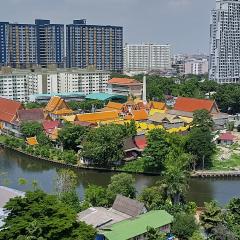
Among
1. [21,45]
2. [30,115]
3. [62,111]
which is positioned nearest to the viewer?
[30,115]

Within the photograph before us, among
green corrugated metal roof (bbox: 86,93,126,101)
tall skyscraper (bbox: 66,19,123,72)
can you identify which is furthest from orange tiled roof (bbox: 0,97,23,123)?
tall skyscraper (bbox: 66,19,123,72)

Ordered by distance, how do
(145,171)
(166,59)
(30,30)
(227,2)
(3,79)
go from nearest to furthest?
(145,171) < (3,79) < (227,2) < (30,30) < (166,59)

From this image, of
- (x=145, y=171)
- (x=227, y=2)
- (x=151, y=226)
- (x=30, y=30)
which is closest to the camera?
(x=151, y=226)

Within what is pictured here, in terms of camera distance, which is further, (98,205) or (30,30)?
(30,30)

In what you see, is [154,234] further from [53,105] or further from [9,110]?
[53,105]

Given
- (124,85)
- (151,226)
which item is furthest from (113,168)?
(124,85)

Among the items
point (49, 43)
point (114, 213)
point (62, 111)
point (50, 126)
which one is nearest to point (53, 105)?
point (62, 111)

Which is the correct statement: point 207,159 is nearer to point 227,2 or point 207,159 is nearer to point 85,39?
point 227,2

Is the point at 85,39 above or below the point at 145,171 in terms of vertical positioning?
above
